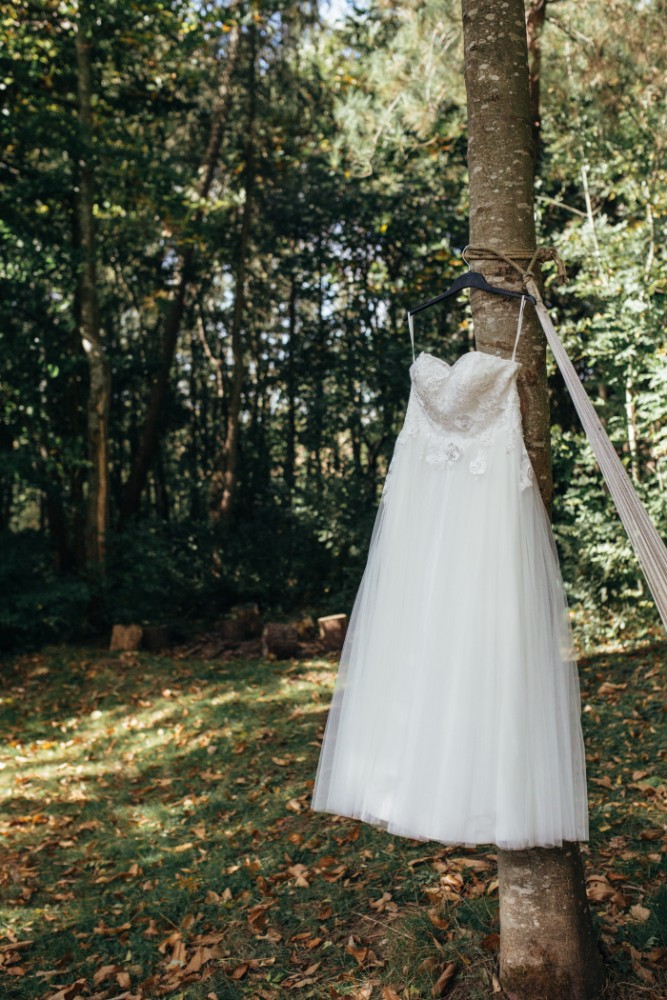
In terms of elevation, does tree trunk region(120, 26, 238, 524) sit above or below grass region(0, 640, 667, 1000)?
above

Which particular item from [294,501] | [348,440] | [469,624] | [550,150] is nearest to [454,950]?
[469,624]

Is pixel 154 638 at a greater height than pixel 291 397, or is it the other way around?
pixel 291 397

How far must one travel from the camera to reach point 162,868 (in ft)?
12.0

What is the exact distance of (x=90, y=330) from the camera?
26.6 feet

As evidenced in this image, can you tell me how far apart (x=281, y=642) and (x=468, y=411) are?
5710 mm

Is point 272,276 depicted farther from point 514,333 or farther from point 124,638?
point 514,333

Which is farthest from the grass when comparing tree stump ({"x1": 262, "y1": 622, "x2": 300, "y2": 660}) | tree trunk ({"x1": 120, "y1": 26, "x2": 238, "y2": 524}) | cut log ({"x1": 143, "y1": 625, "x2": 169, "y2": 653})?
tree trunk ({"x1": 120, "y1": 26, "x2": 238, "y2": 524})

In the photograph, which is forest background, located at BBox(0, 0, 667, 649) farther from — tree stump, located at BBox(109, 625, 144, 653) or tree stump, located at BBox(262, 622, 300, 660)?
tree stump, located at BBox(262, 622, 300, 660)

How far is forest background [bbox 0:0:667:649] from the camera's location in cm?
600

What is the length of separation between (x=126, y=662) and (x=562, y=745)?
19.2 ft

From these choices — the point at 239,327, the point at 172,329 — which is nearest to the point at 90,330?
the point at 172,329

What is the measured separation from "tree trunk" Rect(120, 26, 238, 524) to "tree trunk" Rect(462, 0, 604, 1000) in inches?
315

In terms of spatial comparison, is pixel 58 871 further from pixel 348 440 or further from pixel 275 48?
pixel 275 48

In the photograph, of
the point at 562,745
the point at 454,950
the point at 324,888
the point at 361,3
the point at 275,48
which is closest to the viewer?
the point at 562,745
